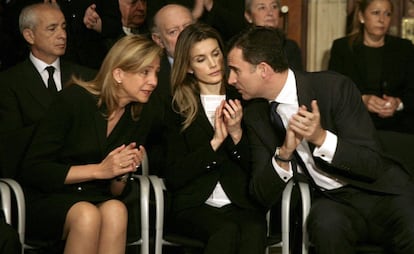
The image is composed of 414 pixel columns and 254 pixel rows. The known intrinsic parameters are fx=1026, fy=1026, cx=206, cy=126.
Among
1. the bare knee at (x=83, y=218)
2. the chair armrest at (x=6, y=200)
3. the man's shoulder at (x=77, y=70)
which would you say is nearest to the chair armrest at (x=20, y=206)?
the chair armrest at (x=6, y=200)

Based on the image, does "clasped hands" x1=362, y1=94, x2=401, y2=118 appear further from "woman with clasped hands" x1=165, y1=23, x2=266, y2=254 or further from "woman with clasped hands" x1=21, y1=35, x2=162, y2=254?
"woman with clasped hands" x1=21, y1=35, x2=162, y2=254

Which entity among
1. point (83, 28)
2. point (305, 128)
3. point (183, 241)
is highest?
point (83, 28)

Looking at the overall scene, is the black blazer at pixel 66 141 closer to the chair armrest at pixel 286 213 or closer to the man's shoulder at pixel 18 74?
the man's shoulder at pixel 18 74

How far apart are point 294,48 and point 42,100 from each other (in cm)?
175

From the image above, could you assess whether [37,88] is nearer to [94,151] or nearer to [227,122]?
[94,151]

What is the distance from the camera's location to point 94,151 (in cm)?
505

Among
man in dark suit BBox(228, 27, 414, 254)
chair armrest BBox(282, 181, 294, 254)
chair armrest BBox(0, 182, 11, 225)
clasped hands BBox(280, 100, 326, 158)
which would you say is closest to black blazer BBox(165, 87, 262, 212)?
man in dark suit BBox(228, 27, 414, 254)

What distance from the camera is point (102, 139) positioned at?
5051 mm

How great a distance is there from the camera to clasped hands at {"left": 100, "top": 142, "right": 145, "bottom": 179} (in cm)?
489

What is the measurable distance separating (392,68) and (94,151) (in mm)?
2432

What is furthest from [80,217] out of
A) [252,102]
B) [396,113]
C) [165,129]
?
[396,113]

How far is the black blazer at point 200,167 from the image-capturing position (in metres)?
5.16

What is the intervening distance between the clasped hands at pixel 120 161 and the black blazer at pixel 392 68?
7.23ft

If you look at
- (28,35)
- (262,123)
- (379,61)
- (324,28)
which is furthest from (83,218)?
(324,28)
